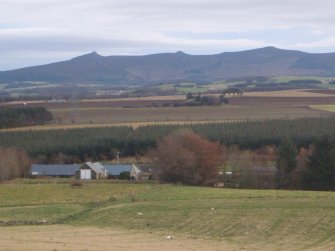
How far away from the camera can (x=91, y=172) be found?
78.3m

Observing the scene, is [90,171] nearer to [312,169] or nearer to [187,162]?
[187,162]

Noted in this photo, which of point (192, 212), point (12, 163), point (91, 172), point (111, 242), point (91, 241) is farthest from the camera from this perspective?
point (12, 163)

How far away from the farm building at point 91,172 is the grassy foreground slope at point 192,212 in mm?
17978

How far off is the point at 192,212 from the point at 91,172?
37.4m

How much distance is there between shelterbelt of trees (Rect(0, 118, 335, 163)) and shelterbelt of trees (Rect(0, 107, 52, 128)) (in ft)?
51.4

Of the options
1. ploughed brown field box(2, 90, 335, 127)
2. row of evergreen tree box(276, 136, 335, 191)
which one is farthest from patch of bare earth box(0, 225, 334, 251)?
ploughed brown field box(2, 90, 335, 127)

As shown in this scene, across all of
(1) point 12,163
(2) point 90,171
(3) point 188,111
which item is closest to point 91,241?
(2) point 90,171

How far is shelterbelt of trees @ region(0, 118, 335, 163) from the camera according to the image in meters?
93.0

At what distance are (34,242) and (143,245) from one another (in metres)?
4.63

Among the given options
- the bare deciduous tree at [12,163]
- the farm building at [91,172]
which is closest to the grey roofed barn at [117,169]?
the farm building at [91,172]

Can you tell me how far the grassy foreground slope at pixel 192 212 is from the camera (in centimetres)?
3509

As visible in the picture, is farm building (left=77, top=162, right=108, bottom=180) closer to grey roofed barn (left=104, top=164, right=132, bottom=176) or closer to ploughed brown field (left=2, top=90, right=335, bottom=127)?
grey roofed barn (left=104, top=164, right=132, bottom=176)

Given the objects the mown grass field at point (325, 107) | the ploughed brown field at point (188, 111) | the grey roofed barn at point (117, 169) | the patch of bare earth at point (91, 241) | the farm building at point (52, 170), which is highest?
the patch of bare earth at point (91, 241)

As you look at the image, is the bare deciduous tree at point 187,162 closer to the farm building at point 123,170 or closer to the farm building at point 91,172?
the farm building at point 123,170
